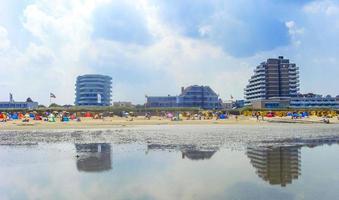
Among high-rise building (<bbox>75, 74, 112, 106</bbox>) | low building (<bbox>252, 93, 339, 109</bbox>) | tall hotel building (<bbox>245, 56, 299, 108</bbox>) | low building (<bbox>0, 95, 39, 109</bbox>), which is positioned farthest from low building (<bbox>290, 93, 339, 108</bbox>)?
low building (<bbox>0, 95, 39, 109</bbox>)

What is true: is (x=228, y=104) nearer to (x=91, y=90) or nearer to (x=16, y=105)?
(x=91, y=90)

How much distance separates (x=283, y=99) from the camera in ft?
509

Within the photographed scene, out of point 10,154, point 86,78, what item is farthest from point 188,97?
point 10,154

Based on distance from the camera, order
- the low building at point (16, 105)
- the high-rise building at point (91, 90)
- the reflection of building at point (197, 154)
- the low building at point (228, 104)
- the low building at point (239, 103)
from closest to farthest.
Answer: the reflection of building at point (197, 154) < the low building at point (16, 105) < the low building at point (228, 104) < the low building at point (239, 103) < the high-rise building at point (91, 90)

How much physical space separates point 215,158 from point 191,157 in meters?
1.47

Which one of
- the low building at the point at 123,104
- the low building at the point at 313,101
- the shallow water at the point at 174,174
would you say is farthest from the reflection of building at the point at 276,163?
the low building at the point at 123,104

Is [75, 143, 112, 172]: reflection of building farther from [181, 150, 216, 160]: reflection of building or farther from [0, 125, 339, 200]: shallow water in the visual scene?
[181, 150, 216, 160]: reflection of building

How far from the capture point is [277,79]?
161875mm

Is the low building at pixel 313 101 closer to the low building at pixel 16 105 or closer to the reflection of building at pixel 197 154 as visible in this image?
the low building at pixel 16 105

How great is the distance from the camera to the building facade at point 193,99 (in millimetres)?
167625

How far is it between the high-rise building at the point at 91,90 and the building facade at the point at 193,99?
32627 millimetres

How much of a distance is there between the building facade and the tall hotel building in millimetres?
17664

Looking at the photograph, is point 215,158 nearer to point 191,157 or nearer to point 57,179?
point 191,157

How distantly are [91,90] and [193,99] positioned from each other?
5062 centimetres
